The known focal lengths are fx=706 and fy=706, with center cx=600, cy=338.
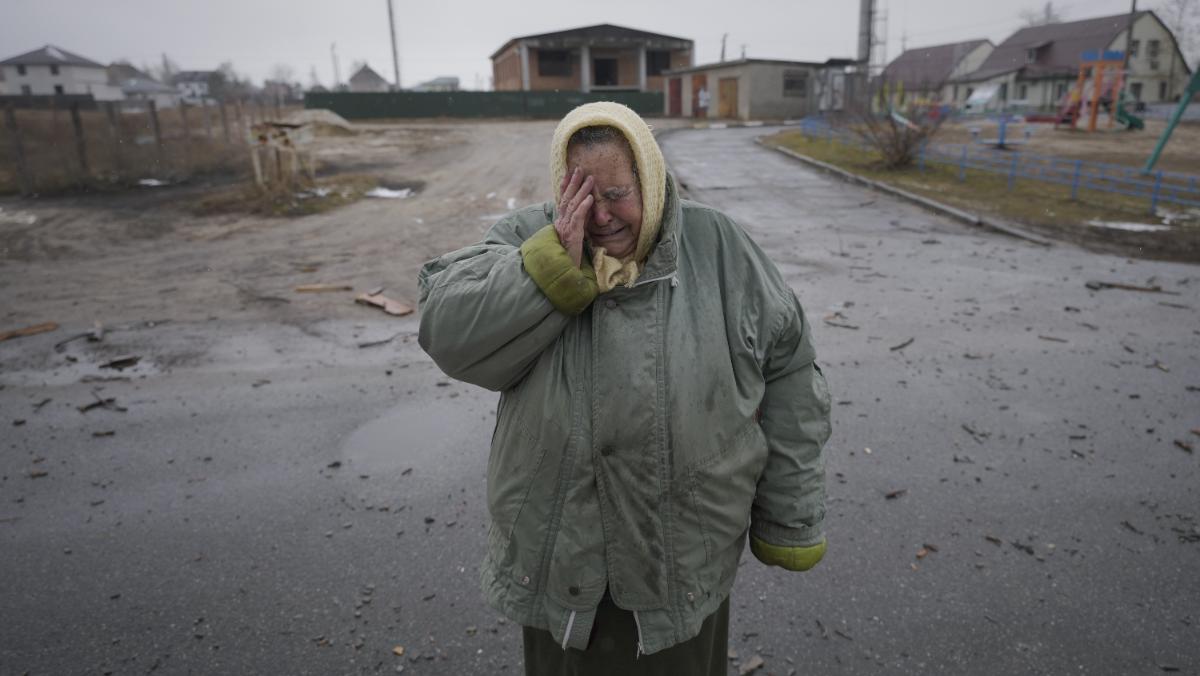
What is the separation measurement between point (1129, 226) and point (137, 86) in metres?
94.4

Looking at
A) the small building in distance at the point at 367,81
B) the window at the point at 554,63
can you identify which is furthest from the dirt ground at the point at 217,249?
the small building in distance at the point at 367,81

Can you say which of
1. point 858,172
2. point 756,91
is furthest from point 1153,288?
point 756,91

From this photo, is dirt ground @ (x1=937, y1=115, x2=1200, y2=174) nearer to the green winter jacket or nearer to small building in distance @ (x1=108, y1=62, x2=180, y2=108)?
the green winter jacket

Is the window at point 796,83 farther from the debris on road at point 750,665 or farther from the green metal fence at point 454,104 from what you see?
the debris on road at point 750,665

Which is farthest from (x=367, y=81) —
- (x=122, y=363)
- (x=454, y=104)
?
(x=122, y=363)

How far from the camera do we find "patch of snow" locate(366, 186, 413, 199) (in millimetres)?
16542

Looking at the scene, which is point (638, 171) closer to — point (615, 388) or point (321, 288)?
point (615, 388)

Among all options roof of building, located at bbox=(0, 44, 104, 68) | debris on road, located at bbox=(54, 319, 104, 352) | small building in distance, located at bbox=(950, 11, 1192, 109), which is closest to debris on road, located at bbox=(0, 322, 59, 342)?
debris on road, located at bbox=(54, 319, 104, 352)

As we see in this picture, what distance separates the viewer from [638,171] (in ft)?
5.98

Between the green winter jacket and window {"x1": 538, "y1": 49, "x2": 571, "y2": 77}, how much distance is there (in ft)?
163

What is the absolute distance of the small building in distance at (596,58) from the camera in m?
47.5

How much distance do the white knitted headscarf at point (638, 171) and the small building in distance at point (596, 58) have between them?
157 ft

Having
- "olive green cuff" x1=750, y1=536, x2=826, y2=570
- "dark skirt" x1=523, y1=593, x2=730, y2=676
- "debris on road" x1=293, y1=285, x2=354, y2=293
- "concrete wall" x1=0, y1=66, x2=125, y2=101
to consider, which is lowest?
"debris on road" x1=293, y1=285, x2=354, y2=293

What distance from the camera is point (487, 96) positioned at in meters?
43.3
